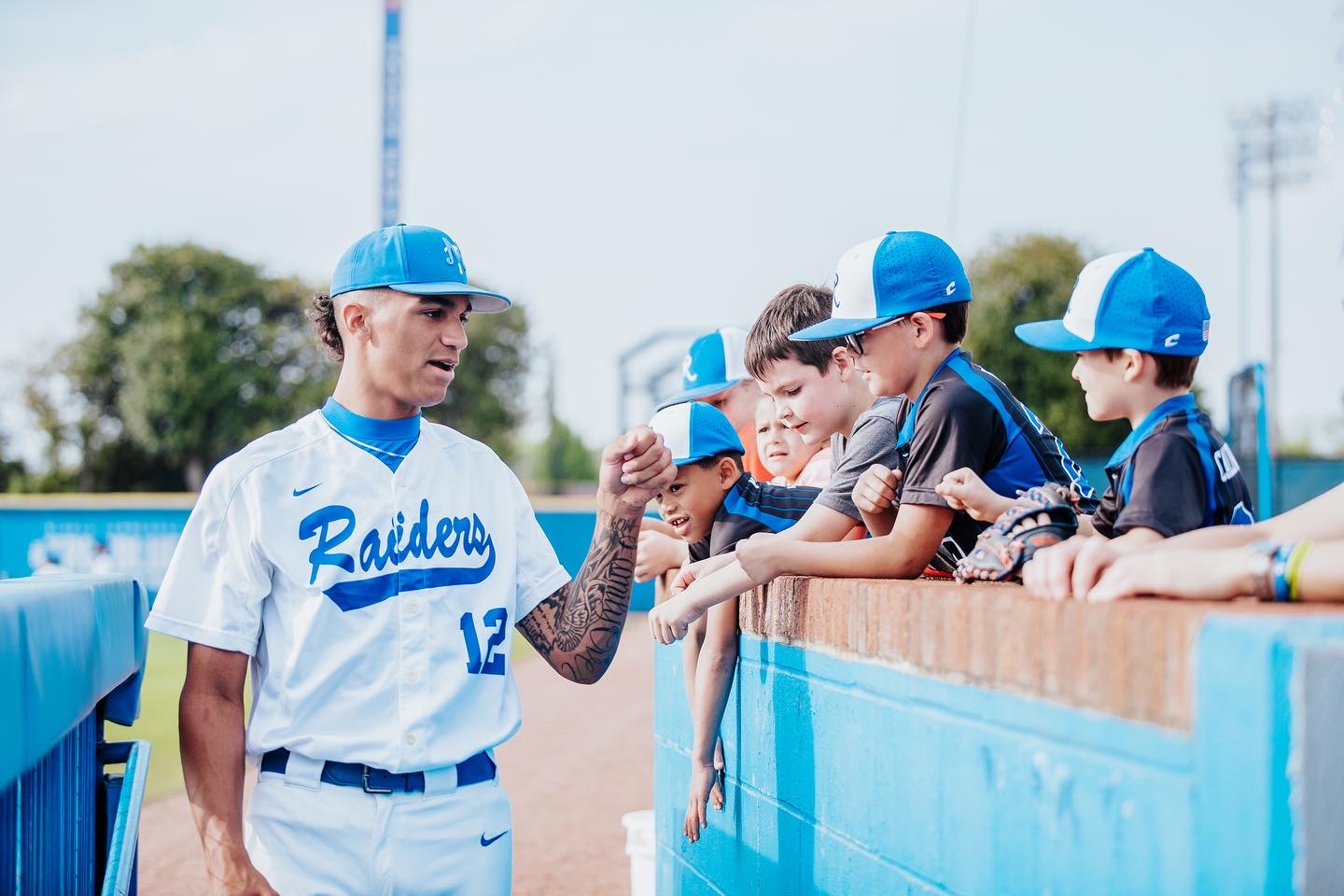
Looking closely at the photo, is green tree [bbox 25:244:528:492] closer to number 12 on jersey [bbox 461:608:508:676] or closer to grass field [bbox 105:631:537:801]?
grass field [bbox 105:631:537:801]

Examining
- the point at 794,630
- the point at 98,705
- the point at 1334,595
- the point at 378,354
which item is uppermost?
the point at 378,354

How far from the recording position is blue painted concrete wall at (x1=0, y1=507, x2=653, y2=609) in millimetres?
22828

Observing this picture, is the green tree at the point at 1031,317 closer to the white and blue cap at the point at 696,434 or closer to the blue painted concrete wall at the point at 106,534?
the blue painted concrete wall at the point at 106,534

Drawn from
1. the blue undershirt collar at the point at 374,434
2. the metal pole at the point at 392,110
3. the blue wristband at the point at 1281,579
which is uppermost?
the metal pole at the point at 392,110

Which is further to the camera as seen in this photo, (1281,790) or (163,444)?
(163,444)

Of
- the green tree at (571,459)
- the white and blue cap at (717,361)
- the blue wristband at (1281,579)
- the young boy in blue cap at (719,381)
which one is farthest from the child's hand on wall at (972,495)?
the green tree at (571,459)

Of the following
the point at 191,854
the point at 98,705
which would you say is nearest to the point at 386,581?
the point at 98,705

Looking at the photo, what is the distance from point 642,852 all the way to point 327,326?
2.35m

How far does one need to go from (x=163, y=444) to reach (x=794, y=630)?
52.9m

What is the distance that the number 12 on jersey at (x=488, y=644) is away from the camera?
8.52 feet

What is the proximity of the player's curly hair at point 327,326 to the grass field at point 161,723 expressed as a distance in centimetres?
299

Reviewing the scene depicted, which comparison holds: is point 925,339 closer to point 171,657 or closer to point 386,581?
point 386,581

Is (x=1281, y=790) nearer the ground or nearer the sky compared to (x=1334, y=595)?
nearer the ground

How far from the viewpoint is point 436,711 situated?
98.0 inches
